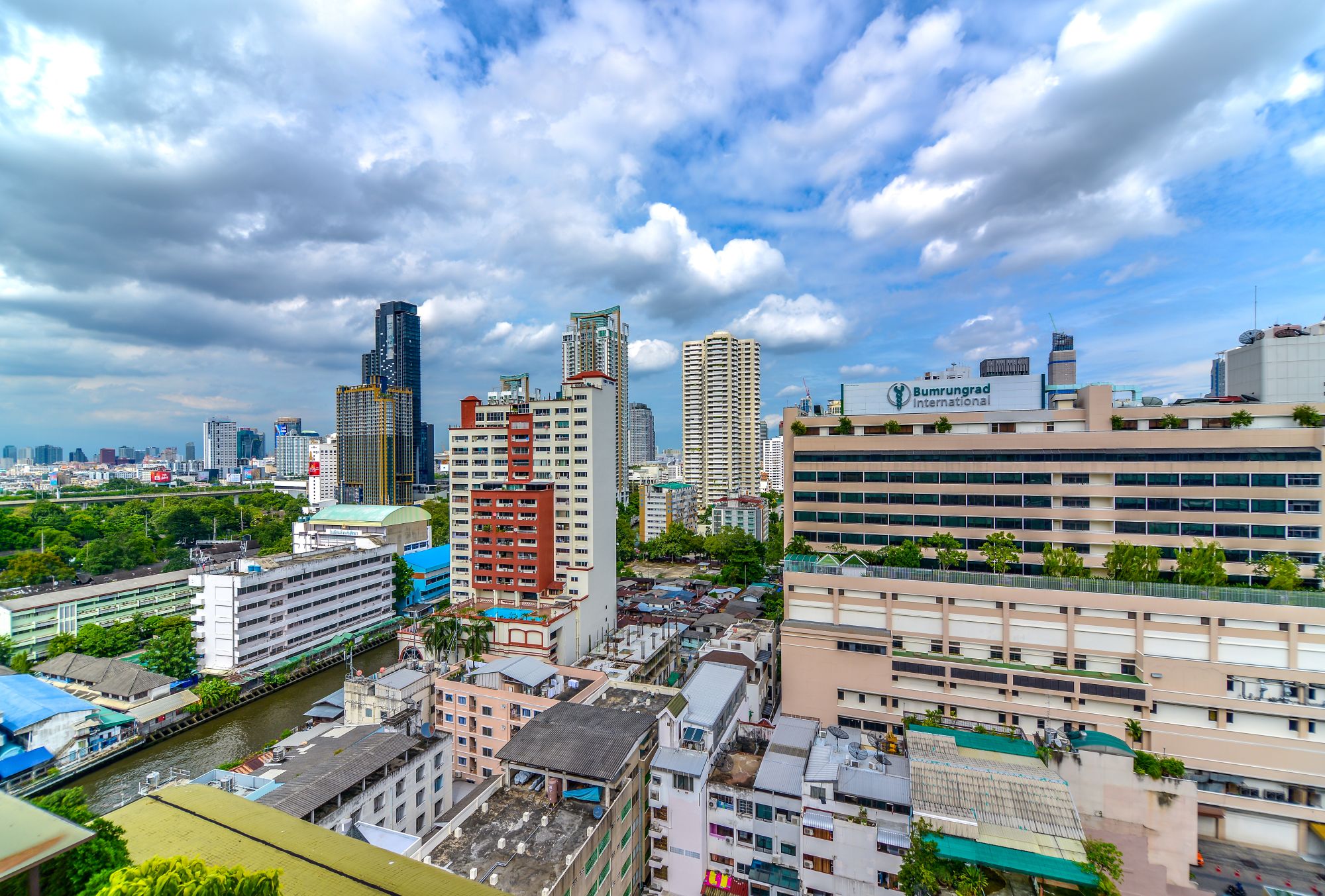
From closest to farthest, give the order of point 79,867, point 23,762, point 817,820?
point 79,867
point 817,820
point 23,762

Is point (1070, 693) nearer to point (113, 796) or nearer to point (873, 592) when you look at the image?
point (873, 592)

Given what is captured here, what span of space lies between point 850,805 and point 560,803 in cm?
1136

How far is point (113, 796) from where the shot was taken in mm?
31328

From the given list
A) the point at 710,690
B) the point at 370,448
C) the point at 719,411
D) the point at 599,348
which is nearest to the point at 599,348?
the point at 599,348

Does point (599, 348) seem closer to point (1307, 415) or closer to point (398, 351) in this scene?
point (398, 351)

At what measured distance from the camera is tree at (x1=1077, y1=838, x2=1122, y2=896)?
16.3 metres

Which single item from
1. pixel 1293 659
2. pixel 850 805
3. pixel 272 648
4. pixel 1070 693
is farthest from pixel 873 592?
pixel 272 648

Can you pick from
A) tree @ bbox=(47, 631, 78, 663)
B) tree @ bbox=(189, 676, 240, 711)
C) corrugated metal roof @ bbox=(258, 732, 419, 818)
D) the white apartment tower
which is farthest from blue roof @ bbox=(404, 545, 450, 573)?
corrugated metal roof @ bbox=(258, 732, 419, 818)

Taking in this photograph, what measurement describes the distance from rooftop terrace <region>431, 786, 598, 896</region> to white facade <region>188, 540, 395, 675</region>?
115 feet

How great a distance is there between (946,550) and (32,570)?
301ft

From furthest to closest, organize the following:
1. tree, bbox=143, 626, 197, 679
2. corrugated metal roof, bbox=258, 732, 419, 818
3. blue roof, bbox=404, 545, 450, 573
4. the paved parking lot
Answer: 1. blue roof, bbox=404, 545, 450, 573
2. tree, bbox=143, 626, 197, 679
3. the paved parking lot
4. corrugated metal roof, bbox=258, 732, 419, 818

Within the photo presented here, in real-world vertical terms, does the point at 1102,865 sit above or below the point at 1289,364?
below

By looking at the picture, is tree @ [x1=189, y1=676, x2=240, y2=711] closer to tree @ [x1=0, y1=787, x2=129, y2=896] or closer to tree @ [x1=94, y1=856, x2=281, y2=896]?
tree @ [x1=0, y1=787, x2=129, y2=896]

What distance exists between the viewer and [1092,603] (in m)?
29.0
